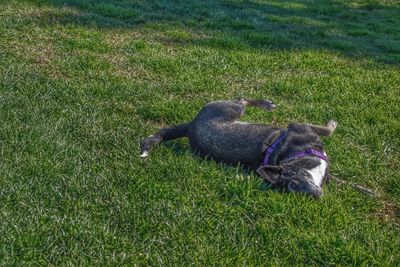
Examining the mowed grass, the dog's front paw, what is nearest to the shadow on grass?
the mowed grass

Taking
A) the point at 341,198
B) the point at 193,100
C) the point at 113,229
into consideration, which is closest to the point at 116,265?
the point at 113,229

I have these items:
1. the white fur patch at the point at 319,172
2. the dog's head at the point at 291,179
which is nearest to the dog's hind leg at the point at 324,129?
the white fur patch at the point at 319,172

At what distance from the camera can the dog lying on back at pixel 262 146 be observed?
4.57 m

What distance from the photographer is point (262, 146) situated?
5047 mm

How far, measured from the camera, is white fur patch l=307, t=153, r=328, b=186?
180 inches

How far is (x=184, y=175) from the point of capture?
466 centimetres

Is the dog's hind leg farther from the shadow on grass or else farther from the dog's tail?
the shadow on grass

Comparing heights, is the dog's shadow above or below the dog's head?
below

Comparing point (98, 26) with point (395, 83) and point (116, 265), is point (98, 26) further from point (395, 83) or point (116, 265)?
point (116, 265)

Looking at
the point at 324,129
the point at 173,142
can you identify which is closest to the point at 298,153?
the point at 324,129

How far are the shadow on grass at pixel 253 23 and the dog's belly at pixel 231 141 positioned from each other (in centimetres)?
384

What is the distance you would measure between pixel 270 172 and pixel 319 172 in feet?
1.63

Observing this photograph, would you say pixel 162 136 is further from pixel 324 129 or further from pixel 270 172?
pixel 324 129

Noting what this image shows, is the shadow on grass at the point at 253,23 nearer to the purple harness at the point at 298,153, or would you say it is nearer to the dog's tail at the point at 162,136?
the dog's tail at the point at 162,136
